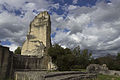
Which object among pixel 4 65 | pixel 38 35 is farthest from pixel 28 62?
pixel 38 35

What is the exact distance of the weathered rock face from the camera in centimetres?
3841

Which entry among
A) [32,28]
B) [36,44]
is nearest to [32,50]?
[36,44]

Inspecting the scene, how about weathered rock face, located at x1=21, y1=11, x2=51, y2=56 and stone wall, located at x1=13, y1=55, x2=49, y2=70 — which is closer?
stone wall, located at x1=13, y1=55, x2=49, y2=70

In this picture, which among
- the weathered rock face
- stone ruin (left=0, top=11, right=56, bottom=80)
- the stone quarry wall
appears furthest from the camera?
the weathered rock face

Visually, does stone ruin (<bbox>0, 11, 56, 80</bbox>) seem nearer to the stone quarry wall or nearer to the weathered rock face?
the weathered rock face

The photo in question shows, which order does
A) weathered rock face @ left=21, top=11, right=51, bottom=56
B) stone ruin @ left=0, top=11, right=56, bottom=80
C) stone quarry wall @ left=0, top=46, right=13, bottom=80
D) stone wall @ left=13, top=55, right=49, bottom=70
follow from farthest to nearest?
weathered rock face @ left=21, top=11, right=51, bottom=56, stone ruin @ left=0, top=11, right=56, bottom=80, stone wall @ left=13, top=55, right=49, bottom=70, stone quarry wall @ left=0, top=46, right=13, bottom=80

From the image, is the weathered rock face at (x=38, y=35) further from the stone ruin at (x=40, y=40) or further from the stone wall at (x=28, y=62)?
the stone wall at (x=28, y=62)

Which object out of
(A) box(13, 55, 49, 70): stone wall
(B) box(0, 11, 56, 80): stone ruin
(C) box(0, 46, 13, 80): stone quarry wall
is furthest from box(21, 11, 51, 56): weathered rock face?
(C) box(0, 46, 13, 80): stone quarry wall

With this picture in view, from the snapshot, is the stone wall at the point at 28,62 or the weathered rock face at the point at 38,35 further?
the weathered rock face at the point at 38,35

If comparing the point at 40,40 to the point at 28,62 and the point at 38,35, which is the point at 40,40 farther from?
the point at 28,62

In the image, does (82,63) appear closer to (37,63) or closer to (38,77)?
(37,63)

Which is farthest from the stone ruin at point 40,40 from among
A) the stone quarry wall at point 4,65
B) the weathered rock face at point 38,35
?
the stone quarry wall at point 4,65

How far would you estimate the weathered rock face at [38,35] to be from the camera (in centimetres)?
3841

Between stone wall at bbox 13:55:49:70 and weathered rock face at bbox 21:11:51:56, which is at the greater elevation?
weathered rock face at bbox 21:11:51:56
